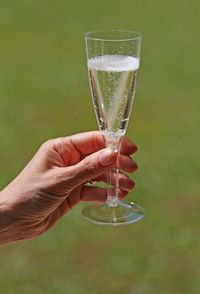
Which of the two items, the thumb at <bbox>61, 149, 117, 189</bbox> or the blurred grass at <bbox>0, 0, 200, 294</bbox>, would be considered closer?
the thumb at <bbox>61, 149, 117, 189</bbox>

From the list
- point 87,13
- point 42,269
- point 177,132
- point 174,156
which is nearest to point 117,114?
point 42,269

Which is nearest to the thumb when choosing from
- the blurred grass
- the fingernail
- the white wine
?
the fingernail

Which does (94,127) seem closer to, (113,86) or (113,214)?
(113,214)

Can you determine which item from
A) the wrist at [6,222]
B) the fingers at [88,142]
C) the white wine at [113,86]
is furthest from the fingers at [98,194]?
the white wine at [113,86]

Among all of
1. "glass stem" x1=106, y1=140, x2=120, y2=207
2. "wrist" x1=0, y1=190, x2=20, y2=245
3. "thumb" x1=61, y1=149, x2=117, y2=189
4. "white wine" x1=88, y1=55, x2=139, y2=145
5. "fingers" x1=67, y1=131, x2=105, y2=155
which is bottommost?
"wrist" x1=0, y1=190, x2=20, y2=245

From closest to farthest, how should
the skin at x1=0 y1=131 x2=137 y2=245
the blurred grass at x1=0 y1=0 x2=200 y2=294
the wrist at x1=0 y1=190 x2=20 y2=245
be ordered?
1. the skin at x1=0 y1=131 x2=137 y2=245
2. the wrist at x1=0 y1=190 x2=20 y2=245
3. the blurred grass at x1=0 y1=0 x2=200 y2=294

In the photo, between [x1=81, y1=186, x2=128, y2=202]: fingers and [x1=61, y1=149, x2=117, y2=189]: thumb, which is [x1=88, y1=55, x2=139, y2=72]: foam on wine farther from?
[x1=81, y1=186, x2=128, y2=202]: fingers
